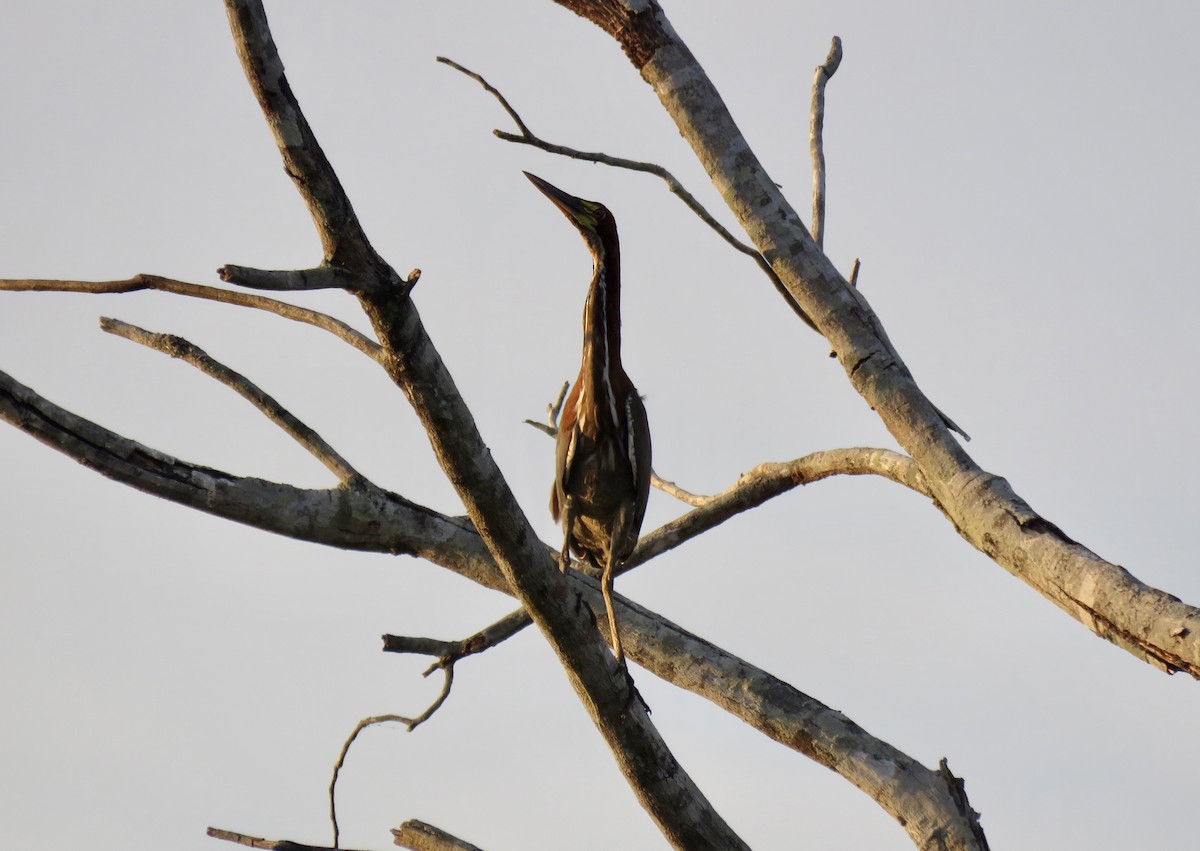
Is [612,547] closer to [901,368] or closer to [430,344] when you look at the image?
[901,368]

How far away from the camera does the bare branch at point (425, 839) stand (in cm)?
487

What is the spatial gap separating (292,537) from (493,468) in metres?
1.18

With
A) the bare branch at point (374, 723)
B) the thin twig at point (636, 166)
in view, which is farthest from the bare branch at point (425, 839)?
the thin twig at point (636, 166)

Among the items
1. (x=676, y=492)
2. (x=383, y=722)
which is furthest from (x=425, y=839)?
(x=676, y=492)

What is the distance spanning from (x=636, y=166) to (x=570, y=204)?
98cm

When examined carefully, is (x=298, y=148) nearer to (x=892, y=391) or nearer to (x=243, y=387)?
(x=243, y=387)

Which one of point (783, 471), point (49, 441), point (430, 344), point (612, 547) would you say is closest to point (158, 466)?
point (49, 441)

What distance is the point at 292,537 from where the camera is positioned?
458 cm

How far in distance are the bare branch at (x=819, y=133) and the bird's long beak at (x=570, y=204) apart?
1.04 m

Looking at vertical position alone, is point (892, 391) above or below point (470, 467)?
above

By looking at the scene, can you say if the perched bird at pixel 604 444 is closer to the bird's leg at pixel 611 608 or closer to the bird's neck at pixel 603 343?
the bird's neck at pixel 603 343

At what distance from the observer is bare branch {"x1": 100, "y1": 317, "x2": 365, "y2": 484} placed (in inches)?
189

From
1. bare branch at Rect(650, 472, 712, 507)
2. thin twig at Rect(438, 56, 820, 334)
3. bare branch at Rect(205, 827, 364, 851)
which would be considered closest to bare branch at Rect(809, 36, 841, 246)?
thin twig at Rect(438, 56, 820, 334)

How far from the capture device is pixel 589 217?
226 inches
